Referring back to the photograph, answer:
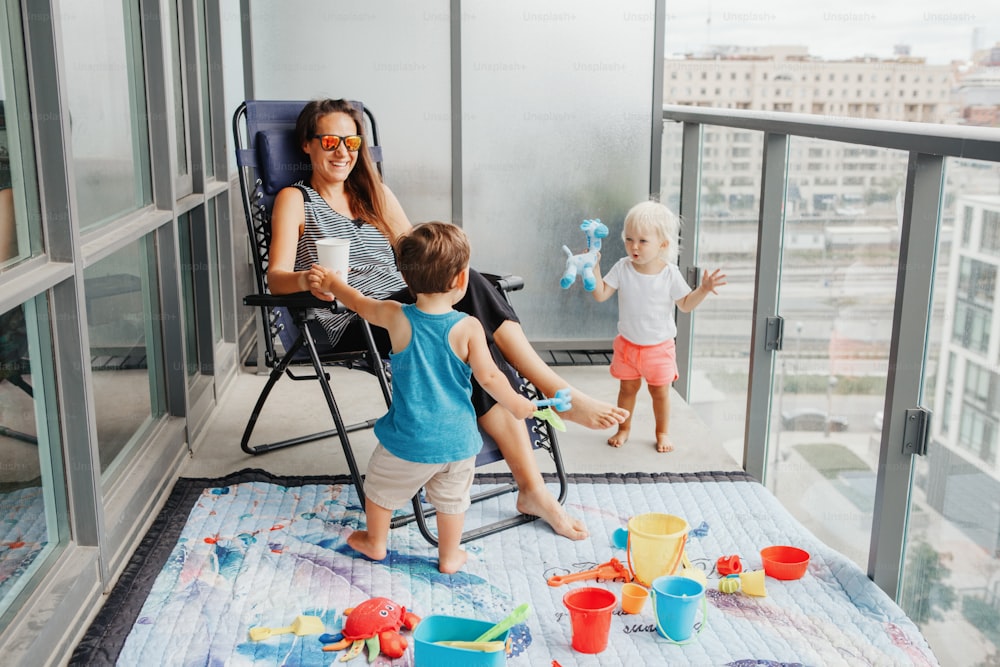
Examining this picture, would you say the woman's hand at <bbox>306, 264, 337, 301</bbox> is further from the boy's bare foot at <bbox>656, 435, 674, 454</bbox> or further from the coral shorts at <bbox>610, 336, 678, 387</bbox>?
the boy's bare foot at <bbox>656, 435, 674, 454</bbox>

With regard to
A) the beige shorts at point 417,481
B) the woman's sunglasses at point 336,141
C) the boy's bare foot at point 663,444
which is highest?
the woman's sunglasses at point 336,141

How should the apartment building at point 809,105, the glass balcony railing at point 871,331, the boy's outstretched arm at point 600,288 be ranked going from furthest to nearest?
the boy's outstretched arm at point 600,288 → the apartment building at point 809,105 → the glass balcony railing at point 871,331

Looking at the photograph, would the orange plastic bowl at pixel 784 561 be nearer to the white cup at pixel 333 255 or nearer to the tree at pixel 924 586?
the tree at pixel 924 586

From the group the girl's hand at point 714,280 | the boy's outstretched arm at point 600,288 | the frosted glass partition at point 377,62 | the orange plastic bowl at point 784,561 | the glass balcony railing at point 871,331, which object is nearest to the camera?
the glass balcony railing at point 871,331

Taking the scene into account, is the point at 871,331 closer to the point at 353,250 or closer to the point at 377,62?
the point at 353,250

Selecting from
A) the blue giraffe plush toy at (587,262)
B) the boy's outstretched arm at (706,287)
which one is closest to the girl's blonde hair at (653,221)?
the blue giraffe plush toy at (587,262)

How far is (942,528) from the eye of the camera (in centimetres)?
214

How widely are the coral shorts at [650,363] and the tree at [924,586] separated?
42.1 inches

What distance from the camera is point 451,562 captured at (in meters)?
2.27

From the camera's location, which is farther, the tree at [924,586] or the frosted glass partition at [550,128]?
the frosted glass partition at [550,128]

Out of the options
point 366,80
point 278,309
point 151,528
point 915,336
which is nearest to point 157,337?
point 278,309

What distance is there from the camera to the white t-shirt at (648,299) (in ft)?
10.1

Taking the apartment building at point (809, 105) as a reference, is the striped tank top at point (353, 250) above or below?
below

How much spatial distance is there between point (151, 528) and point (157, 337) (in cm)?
67
